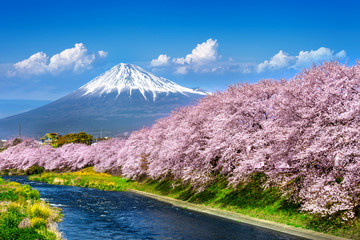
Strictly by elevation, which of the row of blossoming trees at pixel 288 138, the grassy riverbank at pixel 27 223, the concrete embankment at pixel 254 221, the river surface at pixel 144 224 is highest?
the row of blossoming trees at pixel 288 138

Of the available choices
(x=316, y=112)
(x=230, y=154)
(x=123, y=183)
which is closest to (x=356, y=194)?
(x=316, y=112)

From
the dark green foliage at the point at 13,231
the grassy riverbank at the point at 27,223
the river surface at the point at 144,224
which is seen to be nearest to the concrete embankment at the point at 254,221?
the river surface at the point at 144,224

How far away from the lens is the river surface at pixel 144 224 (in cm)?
2555

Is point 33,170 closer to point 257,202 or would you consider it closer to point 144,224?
point 144,224

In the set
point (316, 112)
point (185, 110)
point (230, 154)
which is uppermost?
point (185, 110)

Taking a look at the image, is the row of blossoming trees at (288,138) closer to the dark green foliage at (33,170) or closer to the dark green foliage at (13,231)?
the dark green foliage at (13,231)

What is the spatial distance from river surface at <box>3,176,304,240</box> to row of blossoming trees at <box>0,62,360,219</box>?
4.53 meters

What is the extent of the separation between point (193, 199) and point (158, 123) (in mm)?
23923

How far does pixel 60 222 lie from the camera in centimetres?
2948

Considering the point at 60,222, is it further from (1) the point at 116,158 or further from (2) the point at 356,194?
(1) the point at 116,158

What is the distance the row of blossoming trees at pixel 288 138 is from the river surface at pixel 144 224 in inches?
178

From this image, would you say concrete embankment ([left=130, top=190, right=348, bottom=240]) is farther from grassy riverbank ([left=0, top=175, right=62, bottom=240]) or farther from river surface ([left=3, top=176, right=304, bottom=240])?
grassy riverbank ([left=0, top=175, right=62, bottom=240])

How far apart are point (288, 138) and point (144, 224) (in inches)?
539

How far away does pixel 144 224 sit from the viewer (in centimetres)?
2986
